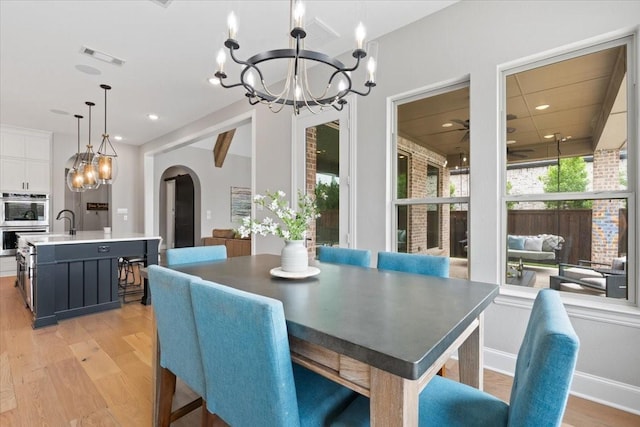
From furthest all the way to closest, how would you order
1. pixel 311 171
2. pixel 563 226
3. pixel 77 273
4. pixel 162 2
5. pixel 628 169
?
pixel 311 171, pixel 77 273, pixel 162 2, pixel 563 226, pixel 628 169

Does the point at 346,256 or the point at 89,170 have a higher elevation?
the point at 89,170

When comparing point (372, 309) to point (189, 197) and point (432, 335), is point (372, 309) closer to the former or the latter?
point (432, 335)

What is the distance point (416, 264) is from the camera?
1.88m

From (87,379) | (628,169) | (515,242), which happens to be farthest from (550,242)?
(87,379)

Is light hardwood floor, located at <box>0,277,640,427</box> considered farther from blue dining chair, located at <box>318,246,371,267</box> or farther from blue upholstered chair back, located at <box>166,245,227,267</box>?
blue dining chair, located at <box>318,246,371,267</box>

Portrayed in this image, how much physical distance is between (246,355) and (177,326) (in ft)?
1.58

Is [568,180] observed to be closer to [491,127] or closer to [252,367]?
[491,127]

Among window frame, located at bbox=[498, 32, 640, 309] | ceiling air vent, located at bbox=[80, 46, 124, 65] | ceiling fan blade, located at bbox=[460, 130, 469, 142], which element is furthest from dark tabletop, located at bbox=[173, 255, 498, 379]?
ceiling air vent, located at bbox=[80, 46, 124, 65]

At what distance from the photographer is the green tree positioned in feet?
6.56

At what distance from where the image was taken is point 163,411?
1515 mm

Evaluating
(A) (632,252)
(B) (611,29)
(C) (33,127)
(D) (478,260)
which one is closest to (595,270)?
(A) (632,252)

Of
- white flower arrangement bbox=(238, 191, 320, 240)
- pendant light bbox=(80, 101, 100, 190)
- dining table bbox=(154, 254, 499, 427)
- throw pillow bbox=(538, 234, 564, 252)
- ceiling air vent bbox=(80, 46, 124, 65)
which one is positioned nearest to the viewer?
dining table bbox=(154, 254, 499, 427)

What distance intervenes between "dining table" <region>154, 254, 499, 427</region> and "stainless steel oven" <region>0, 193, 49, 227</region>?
5.88m

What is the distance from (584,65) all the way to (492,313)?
5.91 feet
